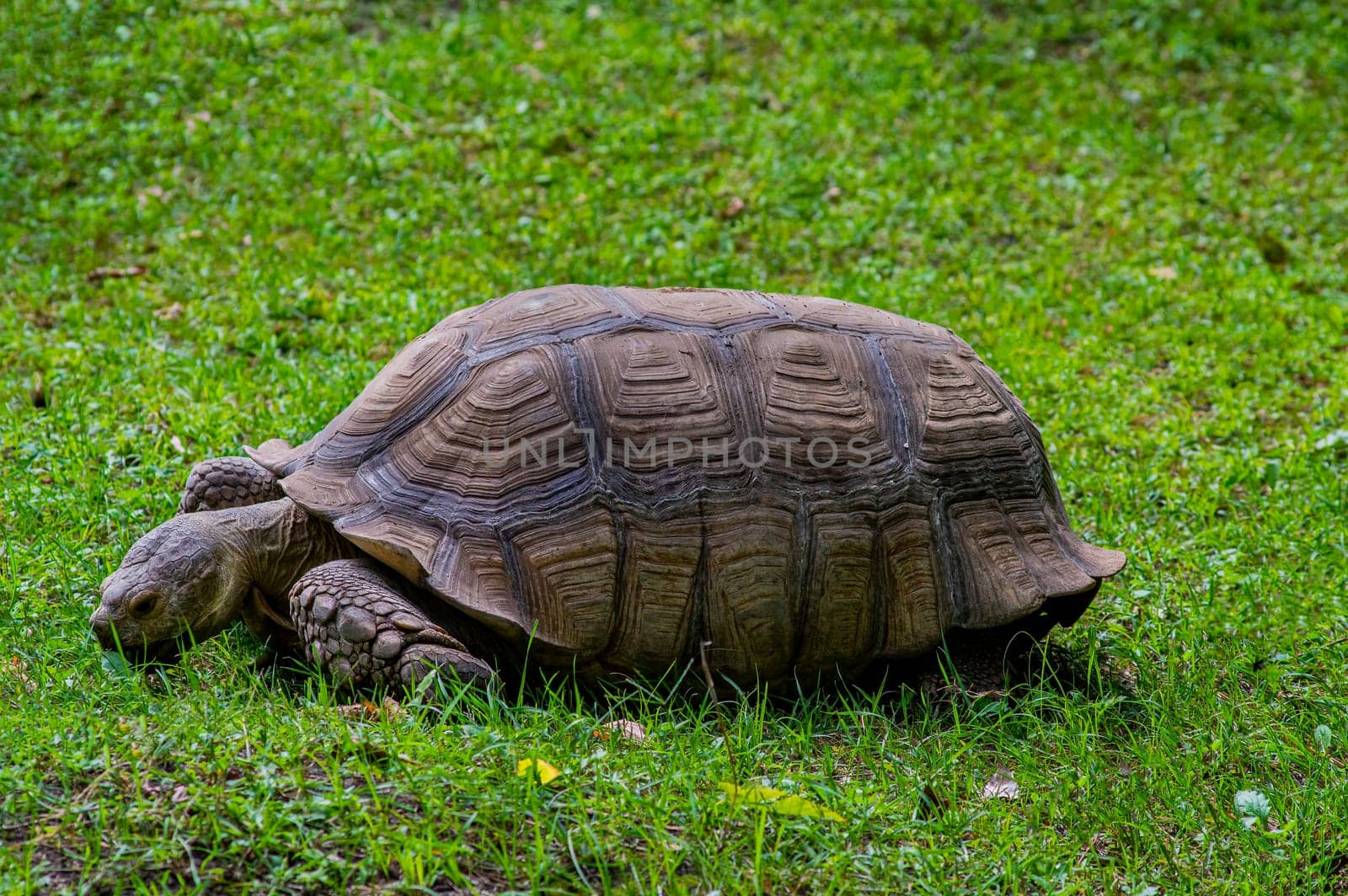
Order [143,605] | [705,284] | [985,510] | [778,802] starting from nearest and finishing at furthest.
Answer: [778,802] → [143,605] → [985,510] → [705,284]

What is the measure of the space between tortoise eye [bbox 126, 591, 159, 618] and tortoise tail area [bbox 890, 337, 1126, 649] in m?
2.24

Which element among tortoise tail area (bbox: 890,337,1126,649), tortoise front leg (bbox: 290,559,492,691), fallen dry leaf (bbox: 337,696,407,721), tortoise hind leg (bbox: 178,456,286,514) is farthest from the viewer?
tortoise hind leg (bbox: 178,456,286,514)

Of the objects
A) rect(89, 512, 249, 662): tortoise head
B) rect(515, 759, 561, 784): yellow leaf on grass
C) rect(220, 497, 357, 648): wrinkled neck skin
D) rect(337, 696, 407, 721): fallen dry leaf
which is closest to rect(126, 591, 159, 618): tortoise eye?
rect(89, 512, 249, 662): tortoise head

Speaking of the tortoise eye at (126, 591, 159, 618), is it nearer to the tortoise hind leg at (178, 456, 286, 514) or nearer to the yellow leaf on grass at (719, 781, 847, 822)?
the tortoise hind leg at (178, 456, 286, 514)

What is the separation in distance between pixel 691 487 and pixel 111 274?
15.2ft

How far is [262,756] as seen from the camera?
2705mm

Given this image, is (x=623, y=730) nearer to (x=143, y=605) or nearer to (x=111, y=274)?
(x=143, y=605)

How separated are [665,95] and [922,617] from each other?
6.08 metres

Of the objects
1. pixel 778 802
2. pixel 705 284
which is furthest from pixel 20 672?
pixel 705 284

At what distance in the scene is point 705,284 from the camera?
22.8 ft

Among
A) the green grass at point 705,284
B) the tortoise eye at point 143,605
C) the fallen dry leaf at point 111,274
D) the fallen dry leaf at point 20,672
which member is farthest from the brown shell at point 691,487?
the fallen dry leaf at point 111,274

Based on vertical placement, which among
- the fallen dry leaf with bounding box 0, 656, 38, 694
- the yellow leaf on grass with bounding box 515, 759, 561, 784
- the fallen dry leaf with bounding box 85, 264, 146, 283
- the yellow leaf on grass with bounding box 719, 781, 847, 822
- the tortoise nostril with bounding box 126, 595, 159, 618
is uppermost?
Result: the fallen dry leaf with bounding box 85, 264, 146, 283

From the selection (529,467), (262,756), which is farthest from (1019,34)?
(262,756)

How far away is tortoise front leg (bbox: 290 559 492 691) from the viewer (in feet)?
10.8
